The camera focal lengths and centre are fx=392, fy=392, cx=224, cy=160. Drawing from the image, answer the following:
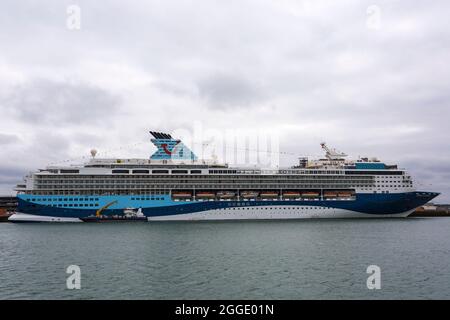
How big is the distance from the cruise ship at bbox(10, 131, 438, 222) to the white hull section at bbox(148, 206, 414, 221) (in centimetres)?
16

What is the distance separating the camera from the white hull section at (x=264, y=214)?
208ft

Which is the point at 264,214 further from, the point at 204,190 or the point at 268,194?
the point at 204,190

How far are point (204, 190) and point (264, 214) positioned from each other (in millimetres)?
10925

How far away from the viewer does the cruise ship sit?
62.6 m

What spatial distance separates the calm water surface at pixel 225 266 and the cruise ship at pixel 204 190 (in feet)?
73.9

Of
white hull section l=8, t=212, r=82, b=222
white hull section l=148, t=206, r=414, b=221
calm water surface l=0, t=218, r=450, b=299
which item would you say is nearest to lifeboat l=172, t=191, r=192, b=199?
white hull section l=148, t=206, r=414, b=221

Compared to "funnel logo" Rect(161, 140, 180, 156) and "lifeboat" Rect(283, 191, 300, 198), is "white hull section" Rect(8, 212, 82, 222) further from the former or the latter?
"lifeboat" Rect(283, 191, 300, 198)

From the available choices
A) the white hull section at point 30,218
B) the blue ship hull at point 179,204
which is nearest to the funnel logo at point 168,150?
the blue ship hull at point 179,204

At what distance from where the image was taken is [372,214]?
67.9m

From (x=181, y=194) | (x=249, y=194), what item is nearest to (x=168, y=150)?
(x=181, y=194)

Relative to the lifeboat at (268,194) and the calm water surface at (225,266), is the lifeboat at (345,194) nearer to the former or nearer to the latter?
the lifeboat at (268,194)
